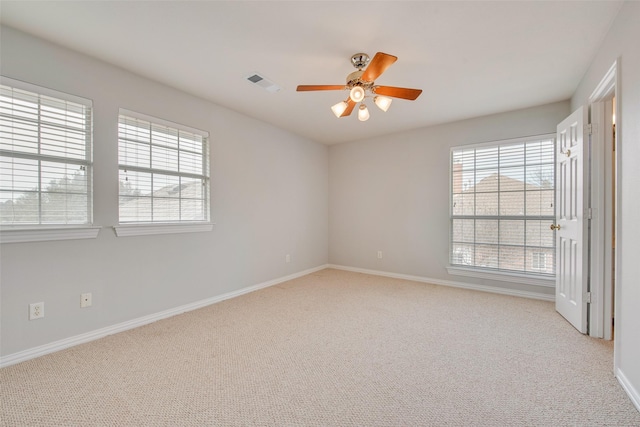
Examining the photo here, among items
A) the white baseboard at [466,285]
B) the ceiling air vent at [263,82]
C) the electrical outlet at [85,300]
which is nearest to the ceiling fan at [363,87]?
the ceiling air vent at [263,82]

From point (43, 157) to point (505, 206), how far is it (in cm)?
511

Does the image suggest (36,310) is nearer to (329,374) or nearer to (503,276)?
(329,374)

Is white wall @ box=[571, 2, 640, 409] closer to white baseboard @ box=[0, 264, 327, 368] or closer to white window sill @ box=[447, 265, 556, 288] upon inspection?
white window sill @ box=[447, 265, 556, 288]

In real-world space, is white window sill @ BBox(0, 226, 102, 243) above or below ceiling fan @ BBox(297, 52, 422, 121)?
below

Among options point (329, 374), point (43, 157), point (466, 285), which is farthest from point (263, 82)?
point (466, 285)

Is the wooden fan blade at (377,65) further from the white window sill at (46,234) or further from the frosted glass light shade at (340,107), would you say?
the white window sill at (46,234)

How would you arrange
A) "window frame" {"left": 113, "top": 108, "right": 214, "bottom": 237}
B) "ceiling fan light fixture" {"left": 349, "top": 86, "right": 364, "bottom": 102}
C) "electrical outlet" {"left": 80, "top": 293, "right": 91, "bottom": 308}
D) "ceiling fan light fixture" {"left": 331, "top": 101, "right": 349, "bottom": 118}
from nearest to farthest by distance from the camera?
"ceiling fan light fixture" {"left": 349, "top": 86, "right": 364, "bottom": 102} < "electrical outlet" {"left": 80, "top": 293, "right": 91, "bottom": 308} < "ceiling fan light fixture" {"left": 331, "top": 101, "right": 349, "bottom": 118} < "window frame" {"left": 113, "top": 108, "right": 214, "bottom": 237}

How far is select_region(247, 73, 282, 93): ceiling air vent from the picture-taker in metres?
2.78

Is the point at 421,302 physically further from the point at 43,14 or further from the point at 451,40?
the point at 43,14

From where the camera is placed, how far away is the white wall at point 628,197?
1.64 meters

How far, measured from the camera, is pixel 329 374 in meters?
1.94

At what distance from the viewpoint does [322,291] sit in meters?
3.97

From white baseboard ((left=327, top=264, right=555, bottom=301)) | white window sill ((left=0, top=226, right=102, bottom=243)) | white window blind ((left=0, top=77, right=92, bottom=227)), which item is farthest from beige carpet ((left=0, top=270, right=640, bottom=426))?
white window blind ((left=0, top=77, right=92, bottom=227))

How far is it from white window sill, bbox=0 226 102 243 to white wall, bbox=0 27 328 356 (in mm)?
52
